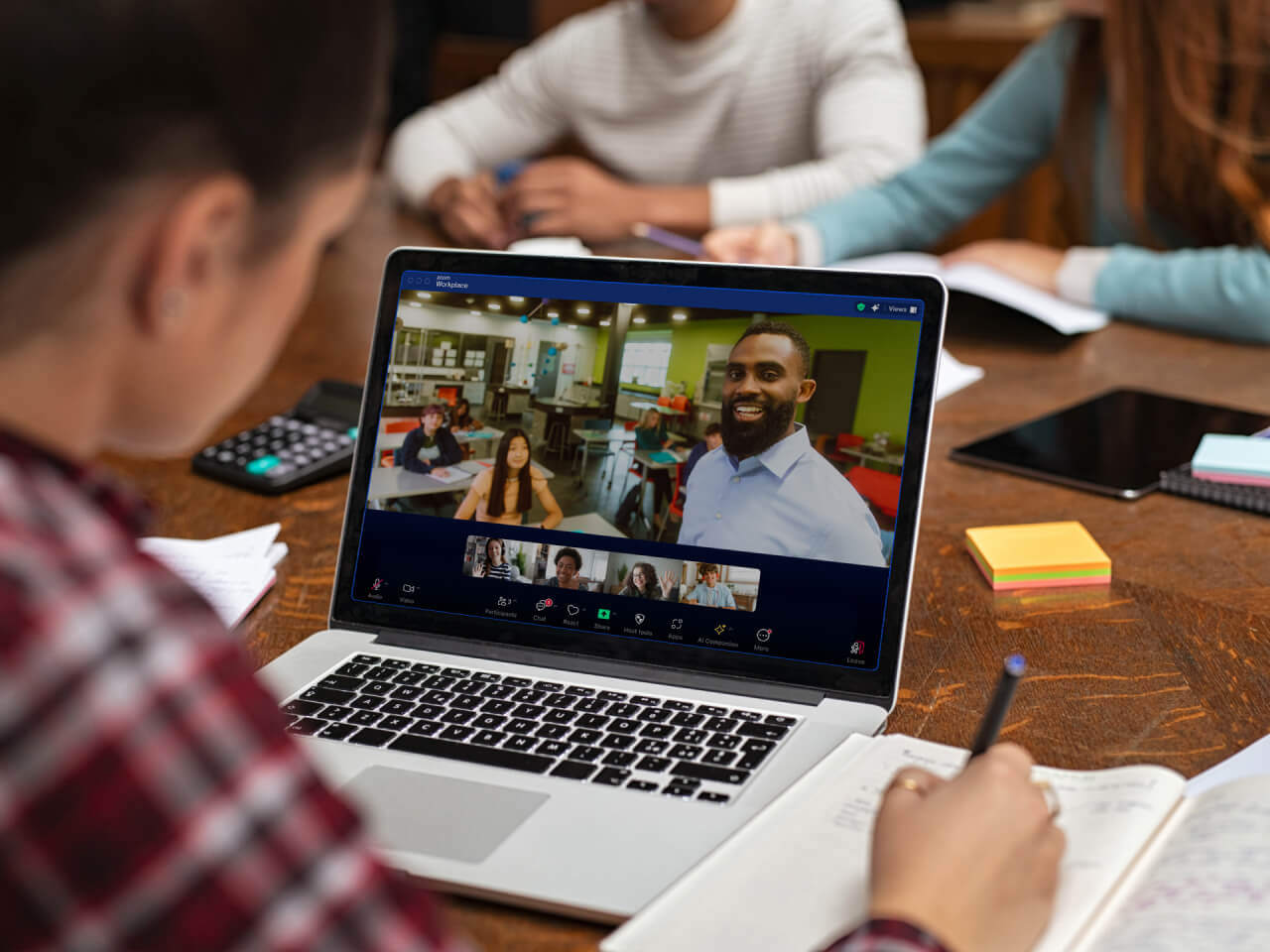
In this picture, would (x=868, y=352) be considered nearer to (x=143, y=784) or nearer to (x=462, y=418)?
(x=462, y=418)

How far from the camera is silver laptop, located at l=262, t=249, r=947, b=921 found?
0.68 metres

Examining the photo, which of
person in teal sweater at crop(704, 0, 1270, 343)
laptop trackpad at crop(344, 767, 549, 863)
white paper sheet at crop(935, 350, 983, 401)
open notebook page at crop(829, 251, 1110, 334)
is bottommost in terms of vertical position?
laptop trackpad at crop(344, 767, 549, 863)

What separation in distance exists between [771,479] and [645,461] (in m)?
0.08

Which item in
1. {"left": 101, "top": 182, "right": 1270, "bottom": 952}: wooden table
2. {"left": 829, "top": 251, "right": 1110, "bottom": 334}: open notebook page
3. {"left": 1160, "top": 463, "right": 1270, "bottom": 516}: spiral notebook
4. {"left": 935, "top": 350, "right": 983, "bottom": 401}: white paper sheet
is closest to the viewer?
{"left": 101, "top": 182, "right": 1270, "bottom": 952}: wooden table

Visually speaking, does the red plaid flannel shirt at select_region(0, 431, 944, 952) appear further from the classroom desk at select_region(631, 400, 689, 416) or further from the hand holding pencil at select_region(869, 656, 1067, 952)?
the classroom desk at select_region(631, 400, 689, 416)

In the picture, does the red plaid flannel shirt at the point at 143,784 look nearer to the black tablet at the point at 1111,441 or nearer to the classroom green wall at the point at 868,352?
the classroom green wall at the point at 868,352

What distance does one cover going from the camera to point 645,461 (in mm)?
766

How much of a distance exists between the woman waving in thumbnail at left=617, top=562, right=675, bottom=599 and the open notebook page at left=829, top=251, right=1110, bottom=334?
71 cm

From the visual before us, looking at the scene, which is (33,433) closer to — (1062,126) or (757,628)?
(757,628)

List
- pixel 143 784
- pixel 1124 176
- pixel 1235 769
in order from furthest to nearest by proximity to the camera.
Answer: pixel 1124 176
pixel 1235 769
pixel 143 784

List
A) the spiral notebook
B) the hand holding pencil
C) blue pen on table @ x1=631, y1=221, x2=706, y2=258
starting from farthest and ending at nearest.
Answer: blue pen on table @ x1=631, y1=221, x2=706, y2=258 → the spiral notebook → the hand holding pencil

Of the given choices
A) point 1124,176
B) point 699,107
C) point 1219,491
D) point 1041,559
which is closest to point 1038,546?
point 1041,559

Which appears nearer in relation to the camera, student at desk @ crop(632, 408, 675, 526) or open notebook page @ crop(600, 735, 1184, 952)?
open notebook page @ crop(600, 735, 1184, 952)

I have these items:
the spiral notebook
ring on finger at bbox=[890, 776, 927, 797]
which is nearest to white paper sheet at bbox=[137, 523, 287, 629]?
ring on finger at bbox=[890, 776, 927, 797]
